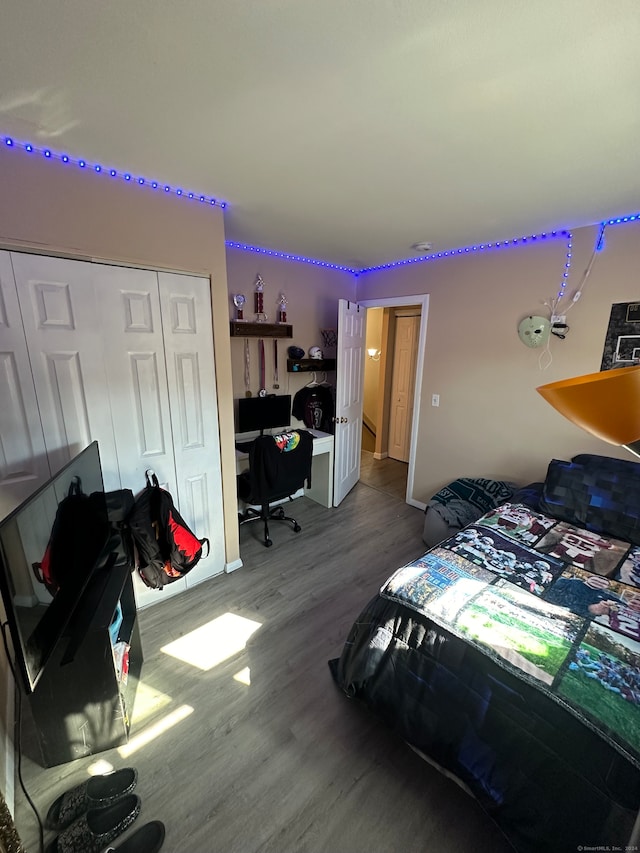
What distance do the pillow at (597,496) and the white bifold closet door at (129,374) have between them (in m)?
2.27

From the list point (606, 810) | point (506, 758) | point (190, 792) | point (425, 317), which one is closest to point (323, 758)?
point (190, 792)

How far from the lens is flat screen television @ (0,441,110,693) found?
0.93 metres

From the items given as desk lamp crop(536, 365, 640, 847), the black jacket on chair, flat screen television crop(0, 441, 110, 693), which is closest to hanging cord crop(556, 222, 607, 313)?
the black jacket on chair

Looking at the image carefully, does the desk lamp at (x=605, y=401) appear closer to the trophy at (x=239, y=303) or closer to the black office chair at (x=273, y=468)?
the black office chair at (x=273, y=468)

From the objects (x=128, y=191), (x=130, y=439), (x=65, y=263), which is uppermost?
(x=128, y=191)

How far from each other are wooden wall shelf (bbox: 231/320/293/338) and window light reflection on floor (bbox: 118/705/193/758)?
2411 millimetres

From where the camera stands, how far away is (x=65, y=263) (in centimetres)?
161

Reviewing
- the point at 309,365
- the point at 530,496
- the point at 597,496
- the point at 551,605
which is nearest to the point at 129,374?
the point at 309,365

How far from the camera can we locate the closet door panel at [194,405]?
77.8 inches

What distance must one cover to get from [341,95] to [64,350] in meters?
1.62

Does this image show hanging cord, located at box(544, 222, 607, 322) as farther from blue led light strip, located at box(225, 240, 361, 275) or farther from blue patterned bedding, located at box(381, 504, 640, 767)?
blue led light strip, located at box(225, 240, 361, 275)

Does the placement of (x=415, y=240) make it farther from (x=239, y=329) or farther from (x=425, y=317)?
(x=239, y=329)

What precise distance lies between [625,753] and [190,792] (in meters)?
1.46

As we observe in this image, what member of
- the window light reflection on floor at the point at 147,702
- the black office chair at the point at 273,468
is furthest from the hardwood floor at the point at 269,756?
the black office chair at the point at 273,468
